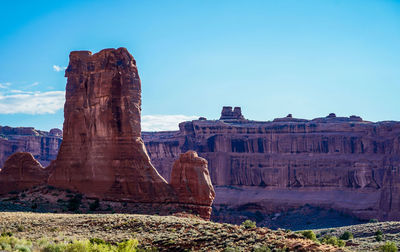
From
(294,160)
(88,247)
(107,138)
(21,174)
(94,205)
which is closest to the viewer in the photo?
(88,247)

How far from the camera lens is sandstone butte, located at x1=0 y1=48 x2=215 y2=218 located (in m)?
56.4

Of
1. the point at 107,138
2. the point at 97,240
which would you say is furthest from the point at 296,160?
the point at 97,240

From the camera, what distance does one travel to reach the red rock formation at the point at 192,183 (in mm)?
57281

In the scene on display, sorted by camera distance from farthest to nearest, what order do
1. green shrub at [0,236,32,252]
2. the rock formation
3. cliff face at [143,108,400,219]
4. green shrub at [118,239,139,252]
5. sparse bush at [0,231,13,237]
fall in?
1. the rock formation
2. cliff face at [143,108,400,219]
3. sparse bush at [0,231,13,237]
4. green shrub at [118,239,139,252]
5. green shrub at [0,236,32,252]

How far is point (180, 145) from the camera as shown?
12600 cm

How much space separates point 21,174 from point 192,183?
15592 millimetres

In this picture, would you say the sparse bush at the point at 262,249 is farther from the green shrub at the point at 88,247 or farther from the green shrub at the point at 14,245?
the green shrub at the point at 14,245

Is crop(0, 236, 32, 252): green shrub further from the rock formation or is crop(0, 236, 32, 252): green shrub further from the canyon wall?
the rock formation

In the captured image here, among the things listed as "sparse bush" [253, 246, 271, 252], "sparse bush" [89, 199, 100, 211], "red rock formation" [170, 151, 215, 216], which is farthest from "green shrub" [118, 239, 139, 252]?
"red rock formation" [170, 151, 215, 216]

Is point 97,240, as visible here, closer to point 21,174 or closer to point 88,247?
point 88,247

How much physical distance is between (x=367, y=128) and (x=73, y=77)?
6677 cm

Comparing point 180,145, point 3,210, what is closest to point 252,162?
point 180,145

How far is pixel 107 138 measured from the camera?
57.6 m

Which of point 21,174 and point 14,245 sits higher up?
point 21,174
